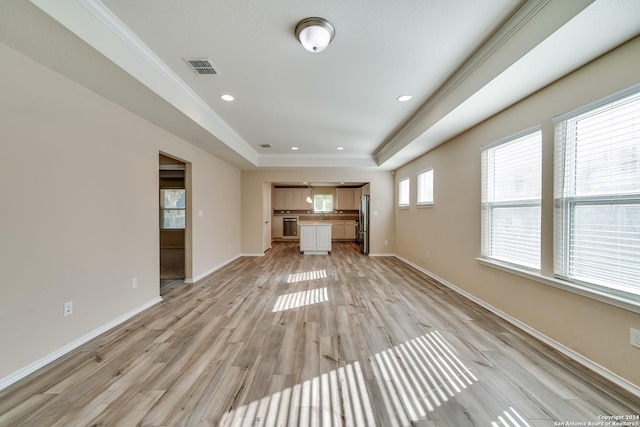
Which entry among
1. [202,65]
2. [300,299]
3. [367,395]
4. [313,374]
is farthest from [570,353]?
[202,65]

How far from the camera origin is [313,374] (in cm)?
172

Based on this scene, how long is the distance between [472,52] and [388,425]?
2.95 metres

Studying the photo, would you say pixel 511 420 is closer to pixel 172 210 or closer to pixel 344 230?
pixel 344 230

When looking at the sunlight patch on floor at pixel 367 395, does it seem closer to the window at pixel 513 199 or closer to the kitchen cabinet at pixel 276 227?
the window at pixel 513 199

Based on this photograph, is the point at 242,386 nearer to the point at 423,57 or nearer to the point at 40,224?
the point at 40,224

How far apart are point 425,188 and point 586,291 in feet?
10.7

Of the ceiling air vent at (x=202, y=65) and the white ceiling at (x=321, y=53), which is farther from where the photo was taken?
the ceiling air vent at (x=202, y=65)

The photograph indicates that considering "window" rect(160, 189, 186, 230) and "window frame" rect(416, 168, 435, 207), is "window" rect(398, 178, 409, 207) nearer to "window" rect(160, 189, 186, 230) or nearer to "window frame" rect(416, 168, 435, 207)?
"window frame" rect(416, 168, 435, 207)

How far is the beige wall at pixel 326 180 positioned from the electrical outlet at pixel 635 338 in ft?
16.2

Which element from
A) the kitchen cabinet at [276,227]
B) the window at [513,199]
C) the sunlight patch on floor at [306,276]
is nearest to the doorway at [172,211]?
the kitchen cabinet at [276,227]

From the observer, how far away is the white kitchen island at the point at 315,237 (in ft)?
22.4

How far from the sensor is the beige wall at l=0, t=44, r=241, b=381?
167 cm

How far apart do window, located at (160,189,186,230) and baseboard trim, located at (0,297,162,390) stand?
5062mm

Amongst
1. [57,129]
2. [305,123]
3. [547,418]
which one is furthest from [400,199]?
[57,129]
